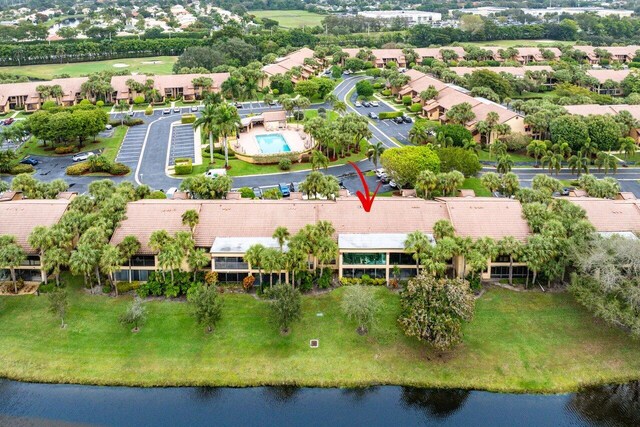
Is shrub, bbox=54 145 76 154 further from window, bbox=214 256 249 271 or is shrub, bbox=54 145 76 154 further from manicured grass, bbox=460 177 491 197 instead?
manicured grass, bbox=460 177 491 197

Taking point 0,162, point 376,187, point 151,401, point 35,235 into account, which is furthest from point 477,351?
point 0,162

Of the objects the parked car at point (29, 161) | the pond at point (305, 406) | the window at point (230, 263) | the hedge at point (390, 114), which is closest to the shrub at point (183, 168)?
the parked car at point (29, 161)

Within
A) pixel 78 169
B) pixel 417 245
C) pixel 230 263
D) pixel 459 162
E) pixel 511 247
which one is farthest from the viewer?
pixel 78 169

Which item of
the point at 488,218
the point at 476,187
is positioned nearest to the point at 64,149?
the point at 476,187

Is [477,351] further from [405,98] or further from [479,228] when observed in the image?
[405,98]

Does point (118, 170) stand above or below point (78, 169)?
below

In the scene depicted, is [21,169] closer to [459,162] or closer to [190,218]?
[190,218]

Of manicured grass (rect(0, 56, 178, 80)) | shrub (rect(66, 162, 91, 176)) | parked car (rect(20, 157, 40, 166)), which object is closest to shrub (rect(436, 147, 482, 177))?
shrub (rect(66, 162, 91, 176))
